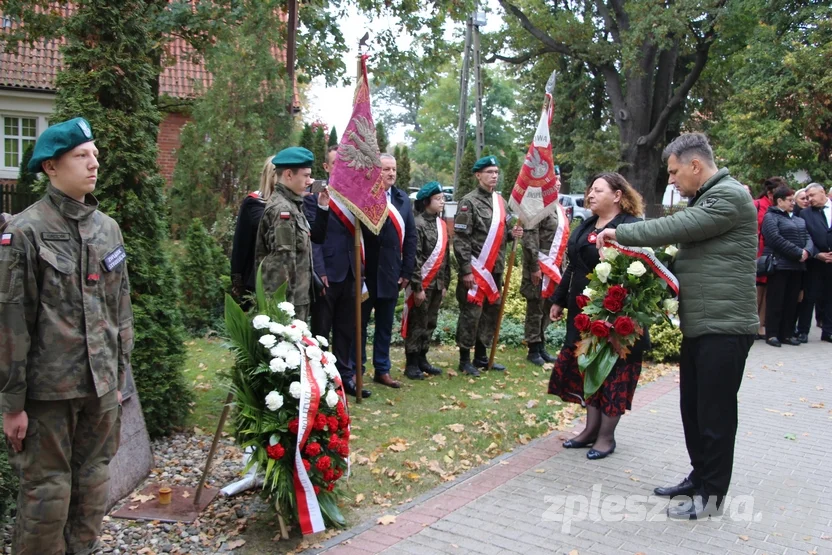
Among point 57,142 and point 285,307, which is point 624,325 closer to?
point 285,307

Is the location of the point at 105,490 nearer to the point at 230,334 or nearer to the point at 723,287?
the point at 230,334

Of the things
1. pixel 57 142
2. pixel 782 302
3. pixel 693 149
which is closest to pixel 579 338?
pixel 693 149

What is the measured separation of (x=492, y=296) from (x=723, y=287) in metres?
3.74

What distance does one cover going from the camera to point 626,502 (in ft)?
16.0

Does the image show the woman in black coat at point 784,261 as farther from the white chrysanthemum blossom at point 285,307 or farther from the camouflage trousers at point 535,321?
the white chrysanthemum blossom at point 285,307

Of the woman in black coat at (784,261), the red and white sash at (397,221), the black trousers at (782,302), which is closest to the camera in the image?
the red and white sash at (397,221)

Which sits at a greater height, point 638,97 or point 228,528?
point 638,97

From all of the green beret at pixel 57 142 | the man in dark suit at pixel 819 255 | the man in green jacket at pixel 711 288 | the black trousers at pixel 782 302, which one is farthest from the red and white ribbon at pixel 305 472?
the man in dark suit at pixel 819 255

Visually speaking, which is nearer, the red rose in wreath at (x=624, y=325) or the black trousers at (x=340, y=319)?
the red rose in wreath at (x=624, y=325)

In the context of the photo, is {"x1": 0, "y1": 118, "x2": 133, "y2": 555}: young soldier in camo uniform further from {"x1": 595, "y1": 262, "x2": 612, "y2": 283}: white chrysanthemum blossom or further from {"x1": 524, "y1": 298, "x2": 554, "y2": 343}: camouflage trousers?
{"x1": 524, "y1": 298, "x2": 554, "y2": 343}: camouflage trousers

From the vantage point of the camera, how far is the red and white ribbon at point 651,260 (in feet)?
15.8

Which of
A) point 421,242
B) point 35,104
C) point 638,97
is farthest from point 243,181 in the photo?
point 638,97

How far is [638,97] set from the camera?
26344 mm

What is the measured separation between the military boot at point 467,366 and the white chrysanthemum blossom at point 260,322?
4.17m
